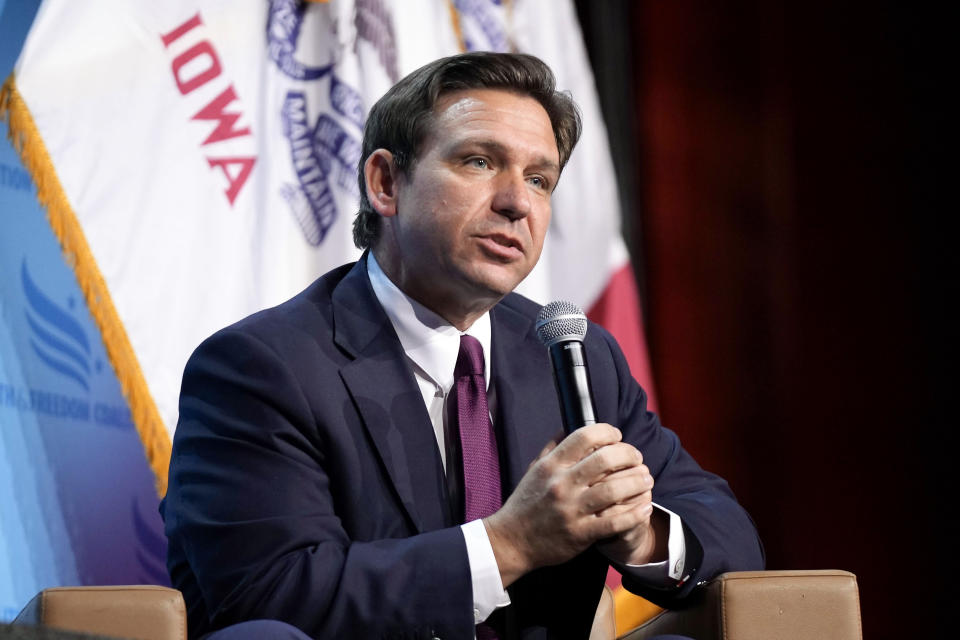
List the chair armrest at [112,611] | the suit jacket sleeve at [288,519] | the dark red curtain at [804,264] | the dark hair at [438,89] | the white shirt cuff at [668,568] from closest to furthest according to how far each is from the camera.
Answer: the chair armrest at [112,611], the suit jacket sleeve at [288,519], the white shirt cuff at [668,568], the dark hair at [438,89], the dark red curtain at [804,264]

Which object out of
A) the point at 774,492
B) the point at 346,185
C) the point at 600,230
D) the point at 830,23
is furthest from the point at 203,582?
the point at 830,23

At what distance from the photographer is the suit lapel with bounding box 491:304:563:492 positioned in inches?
63.2

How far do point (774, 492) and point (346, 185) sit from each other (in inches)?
66.4

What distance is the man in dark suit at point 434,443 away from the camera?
1.34 meters

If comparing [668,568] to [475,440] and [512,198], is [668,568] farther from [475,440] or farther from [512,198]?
[512,198]

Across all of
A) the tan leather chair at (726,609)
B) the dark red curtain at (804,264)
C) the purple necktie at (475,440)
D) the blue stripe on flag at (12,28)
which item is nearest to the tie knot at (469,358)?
the purple necktie at (475,440)

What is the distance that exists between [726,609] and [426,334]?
1.94 ft

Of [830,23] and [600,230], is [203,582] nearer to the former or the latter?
[600,230]

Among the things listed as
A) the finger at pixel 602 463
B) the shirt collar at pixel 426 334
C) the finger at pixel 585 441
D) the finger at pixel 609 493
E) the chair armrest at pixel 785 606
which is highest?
the shirt collar at pixel 426 334

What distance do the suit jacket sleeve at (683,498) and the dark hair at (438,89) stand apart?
431 millimetres

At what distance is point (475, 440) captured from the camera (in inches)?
61.5

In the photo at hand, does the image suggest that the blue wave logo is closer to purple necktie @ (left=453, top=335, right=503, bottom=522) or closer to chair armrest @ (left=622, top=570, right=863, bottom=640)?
purple necktie @ (left=453, top=335, right=503, bottom=522)

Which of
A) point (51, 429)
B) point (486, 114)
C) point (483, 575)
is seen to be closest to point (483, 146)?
point (486, 114)

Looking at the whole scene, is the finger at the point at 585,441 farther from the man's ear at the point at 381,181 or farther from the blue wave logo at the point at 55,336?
the blue wave logo at the point at 55,336
